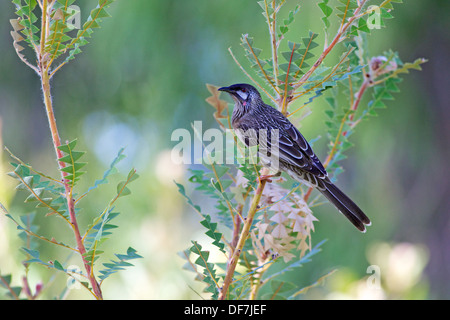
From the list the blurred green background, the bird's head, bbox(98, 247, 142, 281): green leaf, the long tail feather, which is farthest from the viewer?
the blurred green background

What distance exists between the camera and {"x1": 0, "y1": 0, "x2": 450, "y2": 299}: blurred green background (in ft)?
9.68

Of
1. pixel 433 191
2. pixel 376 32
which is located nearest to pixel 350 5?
pixel 376 32

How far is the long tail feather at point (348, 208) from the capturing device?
1432 mm

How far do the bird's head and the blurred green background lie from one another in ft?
2.03

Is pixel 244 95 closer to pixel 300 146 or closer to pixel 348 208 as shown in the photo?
pixel 300 146

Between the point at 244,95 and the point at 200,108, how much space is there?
1424 millimetres

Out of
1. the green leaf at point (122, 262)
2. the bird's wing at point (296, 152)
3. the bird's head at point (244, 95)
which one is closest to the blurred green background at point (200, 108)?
the bird's head at point (244, 95)

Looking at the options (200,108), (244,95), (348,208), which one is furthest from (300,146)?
(200,108)

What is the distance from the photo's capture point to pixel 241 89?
6.24ft

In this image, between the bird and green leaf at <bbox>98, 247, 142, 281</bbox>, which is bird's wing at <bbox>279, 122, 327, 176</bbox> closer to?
the bird

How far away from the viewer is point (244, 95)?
1941 millimetres

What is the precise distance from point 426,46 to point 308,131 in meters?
1.46

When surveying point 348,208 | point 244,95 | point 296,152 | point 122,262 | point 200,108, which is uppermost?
point 200,108

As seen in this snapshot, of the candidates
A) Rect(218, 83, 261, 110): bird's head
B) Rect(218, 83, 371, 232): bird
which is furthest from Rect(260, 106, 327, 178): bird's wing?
Rect(218, 83, 261, 110): bird's head
